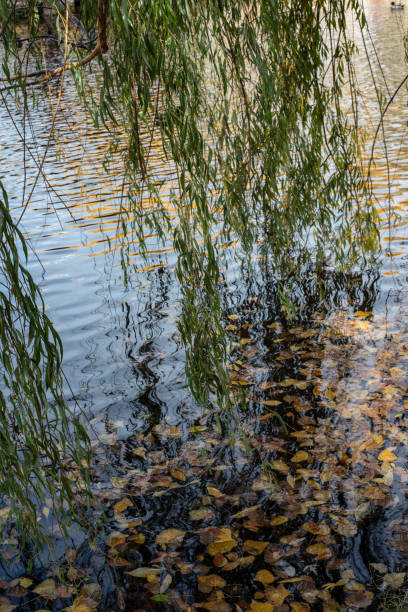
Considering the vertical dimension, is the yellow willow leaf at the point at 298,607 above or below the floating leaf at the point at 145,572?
below

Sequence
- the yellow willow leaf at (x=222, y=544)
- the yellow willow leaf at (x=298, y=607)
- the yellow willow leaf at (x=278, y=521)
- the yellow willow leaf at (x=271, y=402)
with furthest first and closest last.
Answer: the yellow willow leaf at (x=271, y=402), the yellow willow leaf at (x=278, y=521), the yellow willow leaf at (x=222, y=544), the yellow willow leaf at (x=298, y=607)

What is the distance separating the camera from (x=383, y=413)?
394 cm

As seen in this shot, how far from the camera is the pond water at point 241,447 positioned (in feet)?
9.28

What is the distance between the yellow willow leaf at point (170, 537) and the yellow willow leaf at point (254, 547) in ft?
1.09

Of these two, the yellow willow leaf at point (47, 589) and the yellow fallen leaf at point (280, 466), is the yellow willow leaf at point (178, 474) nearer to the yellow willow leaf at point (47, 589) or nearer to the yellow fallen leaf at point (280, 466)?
the yellow fallen leaf at point (280, 466)

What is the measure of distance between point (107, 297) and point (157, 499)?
285 centimetres

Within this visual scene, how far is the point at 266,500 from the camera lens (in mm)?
3301

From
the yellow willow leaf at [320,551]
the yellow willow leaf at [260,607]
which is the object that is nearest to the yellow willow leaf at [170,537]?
the yellow willow leaf at [260,607]

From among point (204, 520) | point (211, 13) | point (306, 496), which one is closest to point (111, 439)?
point (204, 520)

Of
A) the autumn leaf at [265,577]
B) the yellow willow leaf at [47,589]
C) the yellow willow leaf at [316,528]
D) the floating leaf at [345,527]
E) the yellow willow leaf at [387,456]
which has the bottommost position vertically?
the yellow willow leaf at [387,456]

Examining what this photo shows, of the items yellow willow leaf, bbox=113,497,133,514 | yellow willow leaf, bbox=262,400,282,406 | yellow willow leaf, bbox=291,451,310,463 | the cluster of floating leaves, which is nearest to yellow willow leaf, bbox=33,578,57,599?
the cluster of floating leaves

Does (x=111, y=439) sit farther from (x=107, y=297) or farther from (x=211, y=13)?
(x=211, y=13)

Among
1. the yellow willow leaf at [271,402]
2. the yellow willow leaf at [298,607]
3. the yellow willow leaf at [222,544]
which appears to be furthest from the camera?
the yellow willow leaf at [271,402]

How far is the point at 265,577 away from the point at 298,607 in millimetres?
218
